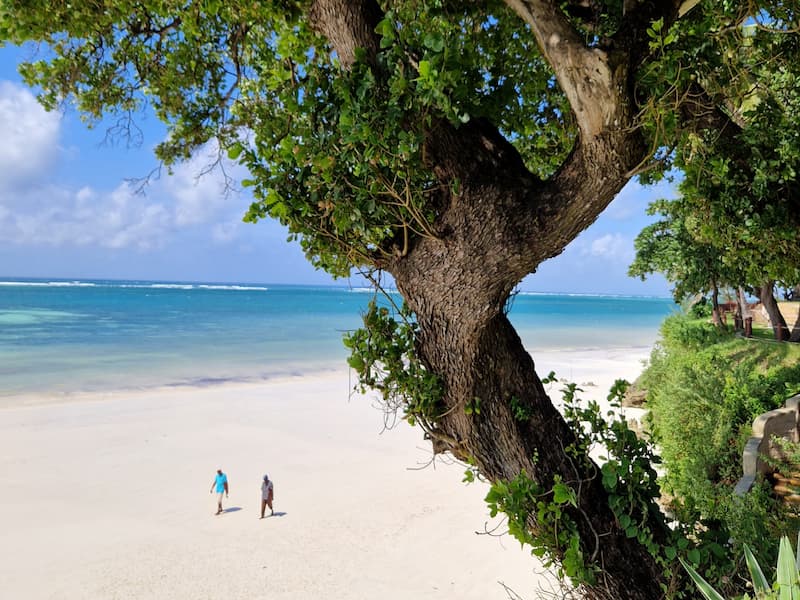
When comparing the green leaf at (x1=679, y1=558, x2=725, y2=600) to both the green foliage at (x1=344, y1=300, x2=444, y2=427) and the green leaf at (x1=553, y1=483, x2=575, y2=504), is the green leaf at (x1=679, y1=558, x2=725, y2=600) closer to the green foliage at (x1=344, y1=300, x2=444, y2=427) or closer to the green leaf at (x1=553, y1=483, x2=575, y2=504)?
the green leaf at (x1=553, y1=483, x2=575, y2=504)

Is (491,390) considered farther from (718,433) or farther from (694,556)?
(718,433)

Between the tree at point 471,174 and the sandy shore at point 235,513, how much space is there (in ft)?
7.64

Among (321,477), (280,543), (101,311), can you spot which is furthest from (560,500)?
(101,311)

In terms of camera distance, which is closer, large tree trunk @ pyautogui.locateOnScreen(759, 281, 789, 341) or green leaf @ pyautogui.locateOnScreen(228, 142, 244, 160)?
green leaf @ pyautogui.locateOnScreen(228, 142, 244, 160)

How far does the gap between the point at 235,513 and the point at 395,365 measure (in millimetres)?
10363

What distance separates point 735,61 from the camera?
2834mm

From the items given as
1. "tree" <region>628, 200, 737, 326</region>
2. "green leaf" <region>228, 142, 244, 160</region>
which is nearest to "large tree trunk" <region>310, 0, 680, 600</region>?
"green leaf" <region>228, 142, 244, 160</region>

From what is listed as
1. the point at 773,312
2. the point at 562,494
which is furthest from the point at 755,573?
the point at 773,312

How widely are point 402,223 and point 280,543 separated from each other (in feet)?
30.9

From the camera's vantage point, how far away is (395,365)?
121 inches

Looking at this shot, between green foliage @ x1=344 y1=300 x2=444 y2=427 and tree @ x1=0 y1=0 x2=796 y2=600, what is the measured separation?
1 centimetres

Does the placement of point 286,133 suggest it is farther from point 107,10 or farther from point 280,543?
point 280,543

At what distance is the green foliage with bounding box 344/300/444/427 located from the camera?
3027 mm

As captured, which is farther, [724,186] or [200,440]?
[200,440]
